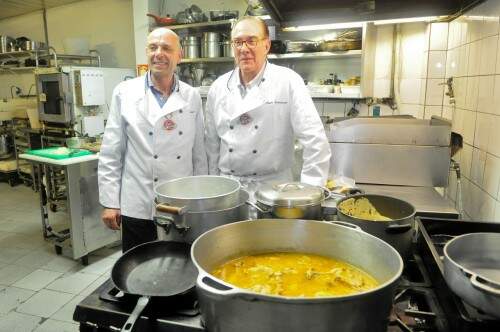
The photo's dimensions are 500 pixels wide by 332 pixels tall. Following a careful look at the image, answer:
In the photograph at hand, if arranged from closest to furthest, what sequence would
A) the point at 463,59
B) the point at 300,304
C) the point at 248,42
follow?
the point at 300,304 → the point at 248,42 → the point at 463,59

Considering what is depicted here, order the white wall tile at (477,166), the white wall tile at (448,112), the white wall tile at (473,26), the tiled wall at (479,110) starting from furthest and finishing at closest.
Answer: the white wall tile at (448,112) < the white wall tile at (473,26) < the white wall tile at (477,166) < the tiled wall at (479,110)

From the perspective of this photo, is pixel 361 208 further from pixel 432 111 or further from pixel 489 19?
pixel 432 111

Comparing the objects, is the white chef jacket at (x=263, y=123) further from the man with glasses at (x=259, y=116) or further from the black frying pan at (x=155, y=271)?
the black frying pan at (x=155, y=271)

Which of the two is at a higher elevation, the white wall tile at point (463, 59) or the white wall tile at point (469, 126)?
the white wall tile at point (463, 59)

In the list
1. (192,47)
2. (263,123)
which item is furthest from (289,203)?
(192,47)

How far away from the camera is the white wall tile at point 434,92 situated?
3109mm

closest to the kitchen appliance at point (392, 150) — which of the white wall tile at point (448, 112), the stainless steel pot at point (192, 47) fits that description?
the white wall tile at point (448, 112)

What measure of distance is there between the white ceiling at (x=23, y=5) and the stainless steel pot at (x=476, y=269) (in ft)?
20.8

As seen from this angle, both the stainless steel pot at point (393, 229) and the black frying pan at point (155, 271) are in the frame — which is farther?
the stainless steel pot at point (393, 229)

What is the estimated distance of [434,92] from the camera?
10.4 ft

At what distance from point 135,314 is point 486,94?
2.04 meters

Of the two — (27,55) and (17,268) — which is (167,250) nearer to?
(17,268)

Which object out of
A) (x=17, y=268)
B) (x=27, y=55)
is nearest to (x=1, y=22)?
(x=27, y=55)

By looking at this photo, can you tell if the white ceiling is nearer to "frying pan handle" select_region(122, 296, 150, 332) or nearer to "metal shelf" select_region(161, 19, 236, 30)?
"metal shelf" select_region(161, 19, 236, 30)
